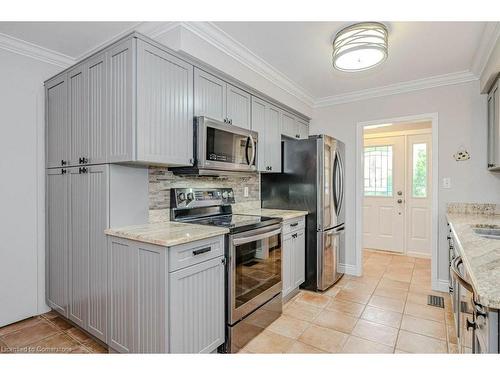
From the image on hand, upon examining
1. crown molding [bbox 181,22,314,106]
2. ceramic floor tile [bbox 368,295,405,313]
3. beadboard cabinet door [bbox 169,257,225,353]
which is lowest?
ceramic floor tile [bbox 368,295,405,313]

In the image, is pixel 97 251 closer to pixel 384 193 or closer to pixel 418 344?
pixel 418 344

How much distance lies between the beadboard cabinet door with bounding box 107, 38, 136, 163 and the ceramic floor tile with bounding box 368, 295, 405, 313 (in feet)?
8.84

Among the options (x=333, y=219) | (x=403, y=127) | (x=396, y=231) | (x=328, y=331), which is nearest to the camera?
(x=328, y=331)

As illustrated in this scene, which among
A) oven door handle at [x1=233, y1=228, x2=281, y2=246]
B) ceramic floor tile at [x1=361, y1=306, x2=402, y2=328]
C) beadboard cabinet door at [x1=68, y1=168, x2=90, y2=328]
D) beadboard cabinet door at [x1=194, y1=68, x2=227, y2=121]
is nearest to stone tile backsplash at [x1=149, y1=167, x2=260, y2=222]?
beadboard cabinet door at [x1=68, y1=168, x2=90, y2=328]

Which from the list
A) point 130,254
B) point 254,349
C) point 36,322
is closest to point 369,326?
point 254,349

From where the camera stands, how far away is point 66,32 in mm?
2229

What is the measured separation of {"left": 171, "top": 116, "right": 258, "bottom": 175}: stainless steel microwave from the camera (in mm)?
2264

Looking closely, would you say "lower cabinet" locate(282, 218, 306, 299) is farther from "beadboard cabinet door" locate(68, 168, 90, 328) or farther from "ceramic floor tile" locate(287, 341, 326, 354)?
"beadboard cabinet door" locate(68, 168, 90, 328)

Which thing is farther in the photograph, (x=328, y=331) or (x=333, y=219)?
(x=333, y=219)

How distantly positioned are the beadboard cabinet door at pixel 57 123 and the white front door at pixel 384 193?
480cm
